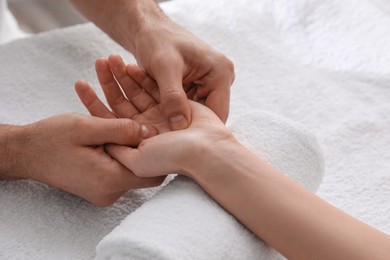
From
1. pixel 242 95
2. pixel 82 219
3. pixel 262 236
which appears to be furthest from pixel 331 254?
pixel 242 95

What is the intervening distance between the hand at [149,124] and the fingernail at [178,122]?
1 centimetres

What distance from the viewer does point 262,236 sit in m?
0.85

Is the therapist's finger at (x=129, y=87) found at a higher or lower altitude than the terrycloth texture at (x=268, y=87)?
higher

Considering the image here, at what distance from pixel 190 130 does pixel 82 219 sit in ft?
0.70

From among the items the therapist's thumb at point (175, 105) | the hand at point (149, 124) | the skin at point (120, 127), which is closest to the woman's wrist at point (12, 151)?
the skin at point (120, 127)

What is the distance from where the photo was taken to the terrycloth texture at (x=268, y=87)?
39.0 inches

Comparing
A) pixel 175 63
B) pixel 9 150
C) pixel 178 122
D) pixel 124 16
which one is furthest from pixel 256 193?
pixel 124 16

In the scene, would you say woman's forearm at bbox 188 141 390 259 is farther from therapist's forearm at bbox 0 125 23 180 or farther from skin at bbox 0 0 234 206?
therapist's forearm at bbox 0 125 23 180

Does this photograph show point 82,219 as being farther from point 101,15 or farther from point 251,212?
point 101,15

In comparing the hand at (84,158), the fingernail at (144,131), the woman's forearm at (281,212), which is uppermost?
the woman's forearm at (281,212)

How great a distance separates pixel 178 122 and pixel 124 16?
1.21 ft

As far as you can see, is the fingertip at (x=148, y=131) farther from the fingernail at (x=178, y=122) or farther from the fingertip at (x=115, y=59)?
the fingertip at (x=115, y=59)

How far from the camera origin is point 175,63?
1.09 meters

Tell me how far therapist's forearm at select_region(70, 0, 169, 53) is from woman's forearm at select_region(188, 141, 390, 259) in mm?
409
